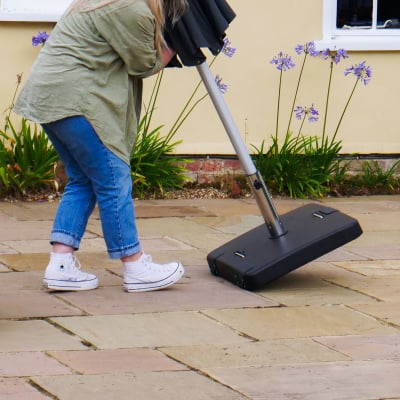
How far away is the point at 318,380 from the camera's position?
3.77 metres

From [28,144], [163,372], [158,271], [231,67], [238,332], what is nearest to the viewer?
[163,372]

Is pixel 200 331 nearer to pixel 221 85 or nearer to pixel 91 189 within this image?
pixel 91 189

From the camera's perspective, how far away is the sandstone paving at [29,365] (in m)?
3.77

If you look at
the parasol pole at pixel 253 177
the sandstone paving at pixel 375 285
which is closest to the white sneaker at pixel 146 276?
the parasol pole at pixel 253 177

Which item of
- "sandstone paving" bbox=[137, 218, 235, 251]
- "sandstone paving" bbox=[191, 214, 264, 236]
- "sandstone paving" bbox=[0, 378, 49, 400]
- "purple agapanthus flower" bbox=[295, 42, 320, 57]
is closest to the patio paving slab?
"sandstone paving" bbox=[137, 218, 235, 251]

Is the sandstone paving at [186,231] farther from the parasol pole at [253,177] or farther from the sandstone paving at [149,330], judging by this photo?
the sandstone paving at [149,330]

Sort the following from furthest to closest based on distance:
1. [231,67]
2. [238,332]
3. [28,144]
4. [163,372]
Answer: [231,67] → [28,144] → [238,332] → [163,372]

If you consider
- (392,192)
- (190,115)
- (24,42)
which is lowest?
(392,192)

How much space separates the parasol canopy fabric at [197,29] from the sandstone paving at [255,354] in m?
1.29

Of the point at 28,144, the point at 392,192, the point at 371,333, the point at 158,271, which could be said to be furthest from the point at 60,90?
the point at 392,192

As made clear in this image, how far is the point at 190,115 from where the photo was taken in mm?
7781

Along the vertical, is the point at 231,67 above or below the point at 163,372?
above

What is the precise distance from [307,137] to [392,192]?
74 cm

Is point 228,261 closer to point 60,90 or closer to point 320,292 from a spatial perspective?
point 320,292
